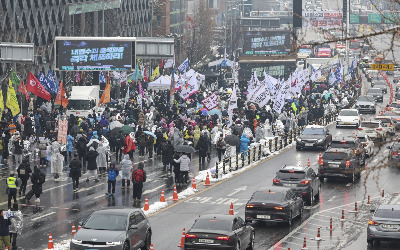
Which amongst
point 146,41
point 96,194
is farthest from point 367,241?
point 146,41

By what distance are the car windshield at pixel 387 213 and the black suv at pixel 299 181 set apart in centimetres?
606

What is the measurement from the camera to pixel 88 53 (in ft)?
201

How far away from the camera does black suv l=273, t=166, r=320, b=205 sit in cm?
3266

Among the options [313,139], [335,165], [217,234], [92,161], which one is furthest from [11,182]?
[313,139]

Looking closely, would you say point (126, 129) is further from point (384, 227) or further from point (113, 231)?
point (113, 231)

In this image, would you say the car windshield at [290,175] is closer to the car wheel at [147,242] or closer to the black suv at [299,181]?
the black suv at [299,181]

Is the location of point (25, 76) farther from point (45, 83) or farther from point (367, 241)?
point (367, 241)

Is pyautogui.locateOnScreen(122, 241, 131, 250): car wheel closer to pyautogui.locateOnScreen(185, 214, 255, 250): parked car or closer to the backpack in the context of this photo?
pyautogui.locateOnScreen(185, 214, 255, 250): parked car

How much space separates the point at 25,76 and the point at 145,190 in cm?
3813

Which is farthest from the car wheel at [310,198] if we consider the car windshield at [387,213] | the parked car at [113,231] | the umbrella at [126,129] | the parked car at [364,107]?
the parked car at [364,107]

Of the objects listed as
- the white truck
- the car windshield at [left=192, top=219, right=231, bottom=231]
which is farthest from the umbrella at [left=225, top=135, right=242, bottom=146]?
the car windshield at [left=192, top=219, right=231, bottom=231]

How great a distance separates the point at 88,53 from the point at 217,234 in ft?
131

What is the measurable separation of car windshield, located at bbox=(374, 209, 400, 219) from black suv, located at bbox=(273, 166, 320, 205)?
19.9 feet

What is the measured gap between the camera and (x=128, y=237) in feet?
73.9
